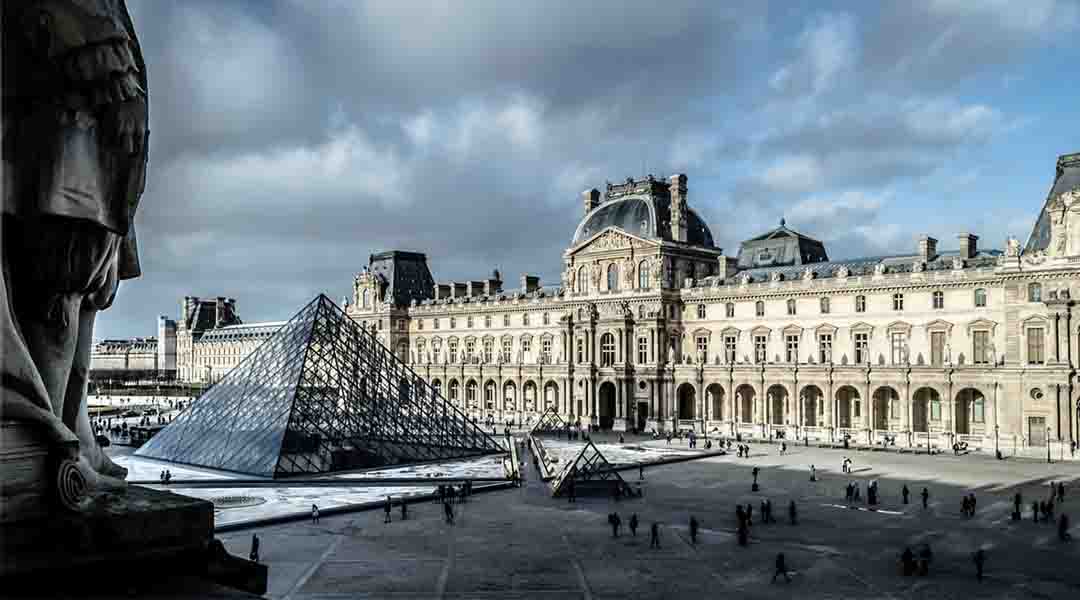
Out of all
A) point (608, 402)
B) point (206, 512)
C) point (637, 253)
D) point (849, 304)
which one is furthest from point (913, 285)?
point (206, 512)

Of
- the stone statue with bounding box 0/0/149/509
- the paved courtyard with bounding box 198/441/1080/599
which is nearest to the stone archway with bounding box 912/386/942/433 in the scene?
the paved courtyard with bounding box 198/441/1080/599

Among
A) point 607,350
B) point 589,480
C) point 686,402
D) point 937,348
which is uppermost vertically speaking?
point 607,350

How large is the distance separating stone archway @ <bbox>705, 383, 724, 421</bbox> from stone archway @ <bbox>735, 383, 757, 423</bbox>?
1.29 metres

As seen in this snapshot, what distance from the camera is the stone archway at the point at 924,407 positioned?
48250 mm

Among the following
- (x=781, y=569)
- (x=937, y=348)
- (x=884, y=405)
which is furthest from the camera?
(x=884, y=405)

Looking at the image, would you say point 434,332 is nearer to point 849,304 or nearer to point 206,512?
point 849,304

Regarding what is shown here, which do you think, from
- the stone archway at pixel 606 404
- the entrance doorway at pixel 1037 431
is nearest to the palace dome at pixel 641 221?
the stone archway at pixel 606 404

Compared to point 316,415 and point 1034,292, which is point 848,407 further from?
point 316,415

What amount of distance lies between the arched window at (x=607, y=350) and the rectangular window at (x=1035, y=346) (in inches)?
1017

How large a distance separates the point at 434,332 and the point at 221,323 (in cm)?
7124

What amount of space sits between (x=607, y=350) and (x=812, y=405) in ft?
47.1

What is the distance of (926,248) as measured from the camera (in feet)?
167

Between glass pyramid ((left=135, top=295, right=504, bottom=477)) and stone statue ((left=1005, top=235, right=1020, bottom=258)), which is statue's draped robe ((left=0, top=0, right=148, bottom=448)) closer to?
glass pyramid ((left=135, top=295, right=504, bottom=477))

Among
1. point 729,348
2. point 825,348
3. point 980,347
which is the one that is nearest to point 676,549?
point 980,347
